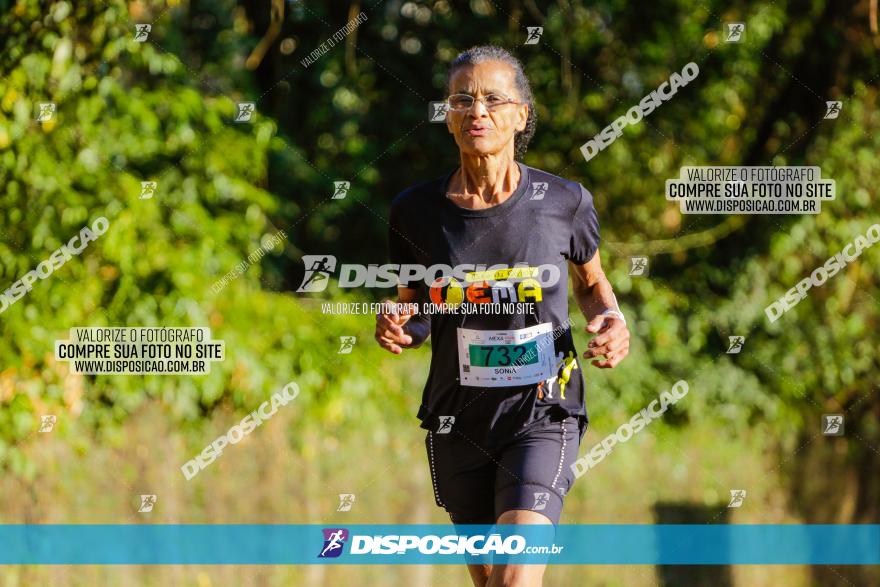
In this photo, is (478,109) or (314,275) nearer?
(478,109)

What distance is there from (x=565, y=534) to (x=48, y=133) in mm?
3290

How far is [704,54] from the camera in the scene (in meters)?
6.76

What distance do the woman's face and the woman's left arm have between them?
48cm

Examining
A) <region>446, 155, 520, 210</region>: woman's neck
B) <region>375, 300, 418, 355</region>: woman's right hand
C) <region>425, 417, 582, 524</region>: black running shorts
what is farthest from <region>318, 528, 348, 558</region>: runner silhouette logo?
<region>446, 155, 520, 210</region>: woman's neck

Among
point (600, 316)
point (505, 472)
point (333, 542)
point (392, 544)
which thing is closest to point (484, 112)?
point (600, 316)

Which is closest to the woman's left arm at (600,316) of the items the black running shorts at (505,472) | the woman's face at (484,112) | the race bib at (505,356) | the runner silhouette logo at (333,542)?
the race bib at (505,356)

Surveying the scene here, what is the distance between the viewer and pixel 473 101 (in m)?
3.22

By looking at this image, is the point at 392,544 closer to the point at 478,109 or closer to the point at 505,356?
the point at 505,356

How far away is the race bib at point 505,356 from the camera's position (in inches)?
126

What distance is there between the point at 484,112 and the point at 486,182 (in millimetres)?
217

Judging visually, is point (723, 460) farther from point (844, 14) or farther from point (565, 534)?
point (844, 14)

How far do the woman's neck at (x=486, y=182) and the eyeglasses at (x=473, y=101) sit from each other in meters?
0.15

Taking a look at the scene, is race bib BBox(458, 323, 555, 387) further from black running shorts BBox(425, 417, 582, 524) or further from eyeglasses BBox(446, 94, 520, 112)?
eyeglasses BBox(446, 94, 520, 112)

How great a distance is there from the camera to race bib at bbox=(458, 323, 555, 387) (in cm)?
320
